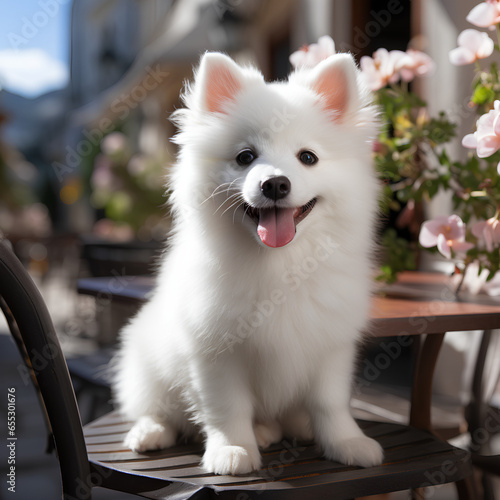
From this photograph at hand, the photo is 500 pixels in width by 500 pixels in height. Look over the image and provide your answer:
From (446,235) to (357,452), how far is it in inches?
32.1

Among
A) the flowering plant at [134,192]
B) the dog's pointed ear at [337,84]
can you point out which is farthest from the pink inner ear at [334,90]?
the flowering plant at [134,192]

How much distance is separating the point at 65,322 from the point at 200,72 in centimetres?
622

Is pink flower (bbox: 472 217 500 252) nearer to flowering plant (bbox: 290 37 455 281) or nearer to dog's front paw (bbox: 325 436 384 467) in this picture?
flowering plant (bbox: 290 37 455 281)

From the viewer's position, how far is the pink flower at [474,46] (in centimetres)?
189

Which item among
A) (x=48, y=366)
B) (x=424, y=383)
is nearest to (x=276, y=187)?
(x=48, y=366)

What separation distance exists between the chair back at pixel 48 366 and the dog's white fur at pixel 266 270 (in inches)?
11.2

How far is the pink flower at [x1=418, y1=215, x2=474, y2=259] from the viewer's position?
5.98 ft

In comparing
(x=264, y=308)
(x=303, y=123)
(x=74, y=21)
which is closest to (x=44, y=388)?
(x=264, y=308)

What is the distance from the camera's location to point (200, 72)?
1.59 meters

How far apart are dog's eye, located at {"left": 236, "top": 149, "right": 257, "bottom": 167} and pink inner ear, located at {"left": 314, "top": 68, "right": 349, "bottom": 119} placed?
0.26 meters

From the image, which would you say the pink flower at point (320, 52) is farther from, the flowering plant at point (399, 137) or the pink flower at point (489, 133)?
the pink flower at point (489, 133)

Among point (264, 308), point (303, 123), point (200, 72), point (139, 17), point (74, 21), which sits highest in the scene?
point (74, 21)

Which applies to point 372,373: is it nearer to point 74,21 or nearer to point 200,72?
point 200,72

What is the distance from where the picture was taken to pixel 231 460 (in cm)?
134
